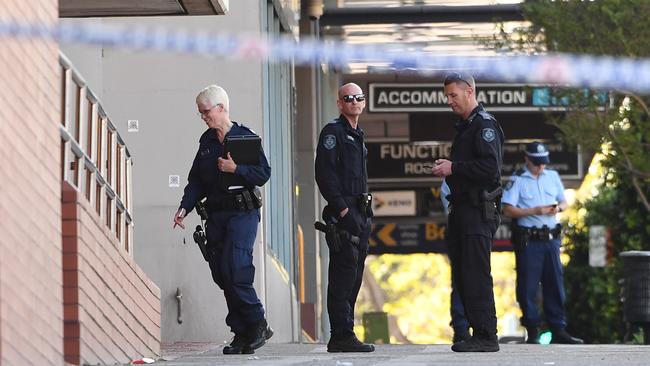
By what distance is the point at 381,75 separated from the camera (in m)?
25.9

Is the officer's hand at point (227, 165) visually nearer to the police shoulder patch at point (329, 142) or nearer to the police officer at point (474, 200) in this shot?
the police shoulder patch at point (329, 142)

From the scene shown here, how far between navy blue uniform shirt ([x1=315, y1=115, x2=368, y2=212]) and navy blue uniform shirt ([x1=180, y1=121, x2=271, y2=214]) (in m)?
0.35

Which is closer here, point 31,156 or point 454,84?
point 31,156

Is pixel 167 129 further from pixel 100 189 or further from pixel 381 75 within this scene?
pixel 381 75

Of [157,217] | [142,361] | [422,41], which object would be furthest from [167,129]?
[422,41]

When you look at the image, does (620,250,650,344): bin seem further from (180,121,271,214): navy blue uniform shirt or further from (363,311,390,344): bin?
(363,311,390,344): bin

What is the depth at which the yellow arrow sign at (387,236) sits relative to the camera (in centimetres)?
2933

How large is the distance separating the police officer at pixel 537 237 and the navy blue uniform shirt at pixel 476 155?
4627 millimetres

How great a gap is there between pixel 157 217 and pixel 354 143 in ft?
14.8

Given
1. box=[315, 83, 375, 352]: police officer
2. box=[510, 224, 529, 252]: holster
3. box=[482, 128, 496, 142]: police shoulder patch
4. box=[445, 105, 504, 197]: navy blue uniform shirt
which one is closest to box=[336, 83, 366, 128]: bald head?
box=[315, 83, 375, 352]: police officer

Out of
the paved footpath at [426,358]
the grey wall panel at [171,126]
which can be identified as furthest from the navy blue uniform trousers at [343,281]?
the grey wall panel at [171,126]

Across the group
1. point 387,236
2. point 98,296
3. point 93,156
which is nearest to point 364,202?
point 93,156

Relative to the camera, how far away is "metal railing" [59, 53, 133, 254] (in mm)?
8977

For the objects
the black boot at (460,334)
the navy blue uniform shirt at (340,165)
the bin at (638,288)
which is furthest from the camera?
the bin at (638,288)
